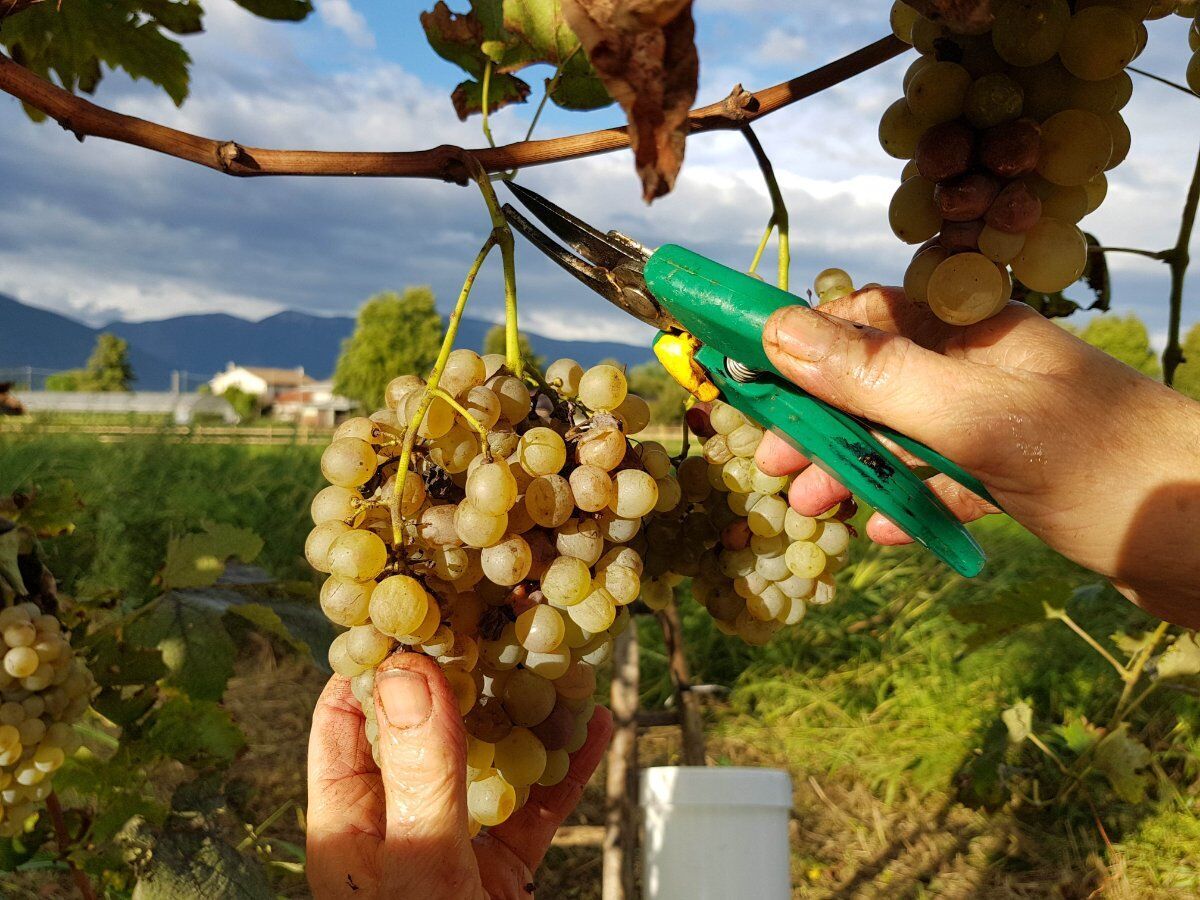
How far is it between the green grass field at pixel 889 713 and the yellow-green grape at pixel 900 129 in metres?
1.82

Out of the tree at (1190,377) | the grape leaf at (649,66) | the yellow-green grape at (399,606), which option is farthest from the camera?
the tree at (1190,377)

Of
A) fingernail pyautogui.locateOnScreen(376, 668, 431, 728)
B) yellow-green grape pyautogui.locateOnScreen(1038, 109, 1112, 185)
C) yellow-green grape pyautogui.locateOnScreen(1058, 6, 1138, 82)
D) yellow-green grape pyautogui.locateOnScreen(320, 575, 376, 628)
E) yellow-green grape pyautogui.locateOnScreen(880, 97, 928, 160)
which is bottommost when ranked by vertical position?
fingernail pyautogui.locateOnScreen(376, 668, 431, 728)

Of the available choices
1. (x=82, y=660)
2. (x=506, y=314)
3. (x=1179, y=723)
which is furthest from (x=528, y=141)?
(x=1179, y=723)

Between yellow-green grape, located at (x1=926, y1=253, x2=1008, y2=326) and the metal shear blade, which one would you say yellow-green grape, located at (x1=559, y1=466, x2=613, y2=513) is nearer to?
the metal shear blade

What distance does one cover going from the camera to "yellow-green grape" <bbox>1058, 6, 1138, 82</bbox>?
0.79 meters

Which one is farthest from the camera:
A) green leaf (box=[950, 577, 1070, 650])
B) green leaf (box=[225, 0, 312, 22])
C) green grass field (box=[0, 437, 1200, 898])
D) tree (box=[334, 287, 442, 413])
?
tree (box=[334, 287, 442, 413])

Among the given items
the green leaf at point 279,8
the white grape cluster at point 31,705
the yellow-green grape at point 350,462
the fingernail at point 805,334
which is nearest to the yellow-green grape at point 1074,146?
the fingernail at point 805,334

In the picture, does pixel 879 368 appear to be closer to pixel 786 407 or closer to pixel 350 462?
pixel 786 407

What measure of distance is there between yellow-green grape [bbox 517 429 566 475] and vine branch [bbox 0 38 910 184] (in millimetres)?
255

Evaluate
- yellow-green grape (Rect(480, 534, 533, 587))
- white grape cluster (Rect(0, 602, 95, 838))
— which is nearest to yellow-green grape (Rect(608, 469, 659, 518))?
yellow-green grape (Rect(480, 534, 533, 587))

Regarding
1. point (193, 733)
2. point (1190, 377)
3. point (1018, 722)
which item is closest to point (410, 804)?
point (193, 733)

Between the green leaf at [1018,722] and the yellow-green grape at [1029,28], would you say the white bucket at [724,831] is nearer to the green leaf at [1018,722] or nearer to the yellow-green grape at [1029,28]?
the green leaf at [1018,722]

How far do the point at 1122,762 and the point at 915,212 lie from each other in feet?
7.53

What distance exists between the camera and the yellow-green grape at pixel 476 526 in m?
0.80
